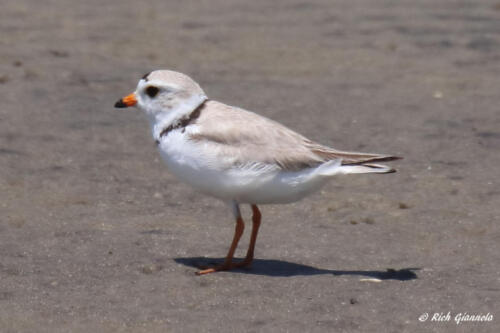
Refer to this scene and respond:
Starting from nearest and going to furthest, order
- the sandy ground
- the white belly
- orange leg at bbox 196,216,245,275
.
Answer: the sandy ground
the white belly
orange leg at bbox 196,216,245,275

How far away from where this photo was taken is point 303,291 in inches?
265

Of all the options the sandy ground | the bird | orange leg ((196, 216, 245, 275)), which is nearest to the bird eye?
the bird

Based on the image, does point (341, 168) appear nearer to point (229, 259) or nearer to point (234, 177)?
point (234, 177)

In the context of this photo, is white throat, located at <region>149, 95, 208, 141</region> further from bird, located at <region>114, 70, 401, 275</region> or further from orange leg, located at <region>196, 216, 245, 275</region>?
orange leg, located at <region>196, 216, 245, 275</region>

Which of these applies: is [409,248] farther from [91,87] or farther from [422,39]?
[422,39]

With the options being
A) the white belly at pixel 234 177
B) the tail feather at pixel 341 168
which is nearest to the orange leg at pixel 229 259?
the white belly at pixel 234 177

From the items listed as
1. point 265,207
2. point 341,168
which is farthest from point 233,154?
point 265,207

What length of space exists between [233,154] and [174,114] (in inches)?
22.9

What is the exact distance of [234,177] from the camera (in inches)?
268

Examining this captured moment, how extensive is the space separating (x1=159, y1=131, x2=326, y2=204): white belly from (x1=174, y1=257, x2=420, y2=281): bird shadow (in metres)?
0.56

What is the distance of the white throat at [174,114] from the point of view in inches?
279

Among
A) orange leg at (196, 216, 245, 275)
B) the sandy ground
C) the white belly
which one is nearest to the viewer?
the sandy ground

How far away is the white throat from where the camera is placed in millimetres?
7074

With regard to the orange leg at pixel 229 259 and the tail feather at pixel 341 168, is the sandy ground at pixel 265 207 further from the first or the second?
the tail feather at pixel 341 168
